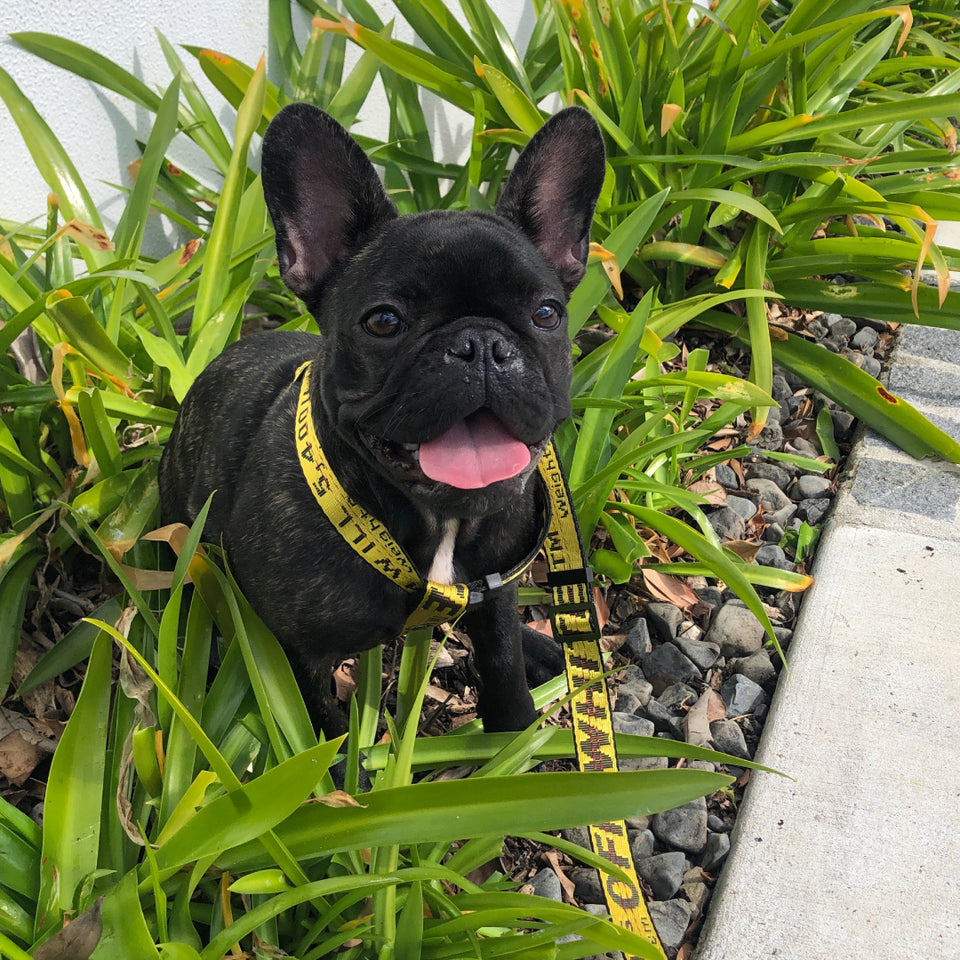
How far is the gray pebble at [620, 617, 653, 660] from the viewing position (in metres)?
2.80

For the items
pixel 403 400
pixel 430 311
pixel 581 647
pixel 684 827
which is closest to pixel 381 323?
pixel 430 311

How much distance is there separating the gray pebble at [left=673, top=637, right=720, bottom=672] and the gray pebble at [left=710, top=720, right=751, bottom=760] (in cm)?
23

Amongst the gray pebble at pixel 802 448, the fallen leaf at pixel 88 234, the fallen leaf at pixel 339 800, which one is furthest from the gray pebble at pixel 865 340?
the fallen leaf at pixel 339 800

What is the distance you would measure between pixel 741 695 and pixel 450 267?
5.16ft

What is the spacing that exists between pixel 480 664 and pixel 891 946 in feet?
3.69

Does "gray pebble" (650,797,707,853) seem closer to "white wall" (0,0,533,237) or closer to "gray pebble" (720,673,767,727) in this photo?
"gray pebble" (720,673,767,727)

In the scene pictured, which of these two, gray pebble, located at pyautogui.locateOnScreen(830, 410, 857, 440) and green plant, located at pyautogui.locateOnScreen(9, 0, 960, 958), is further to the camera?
gray pebble, located at pyautogui.locateOnScreen(830, 410, 857, 440)

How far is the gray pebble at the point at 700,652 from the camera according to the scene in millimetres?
2768

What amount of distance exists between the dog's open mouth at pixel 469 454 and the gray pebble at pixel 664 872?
1110mm

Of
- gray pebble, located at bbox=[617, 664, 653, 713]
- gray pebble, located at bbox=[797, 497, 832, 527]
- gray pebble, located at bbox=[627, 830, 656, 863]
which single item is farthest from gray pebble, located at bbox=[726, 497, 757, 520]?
gray pebble, located at bbox=[627, 830, 656, 863]

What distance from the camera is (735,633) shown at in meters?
2.83

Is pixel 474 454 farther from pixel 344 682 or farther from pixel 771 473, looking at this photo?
pixel 771 473

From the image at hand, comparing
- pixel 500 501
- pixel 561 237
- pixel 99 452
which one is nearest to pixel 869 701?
pixel 500 501

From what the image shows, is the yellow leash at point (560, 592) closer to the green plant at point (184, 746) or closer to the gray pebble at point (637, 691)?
the green plant at point (184, 746)
